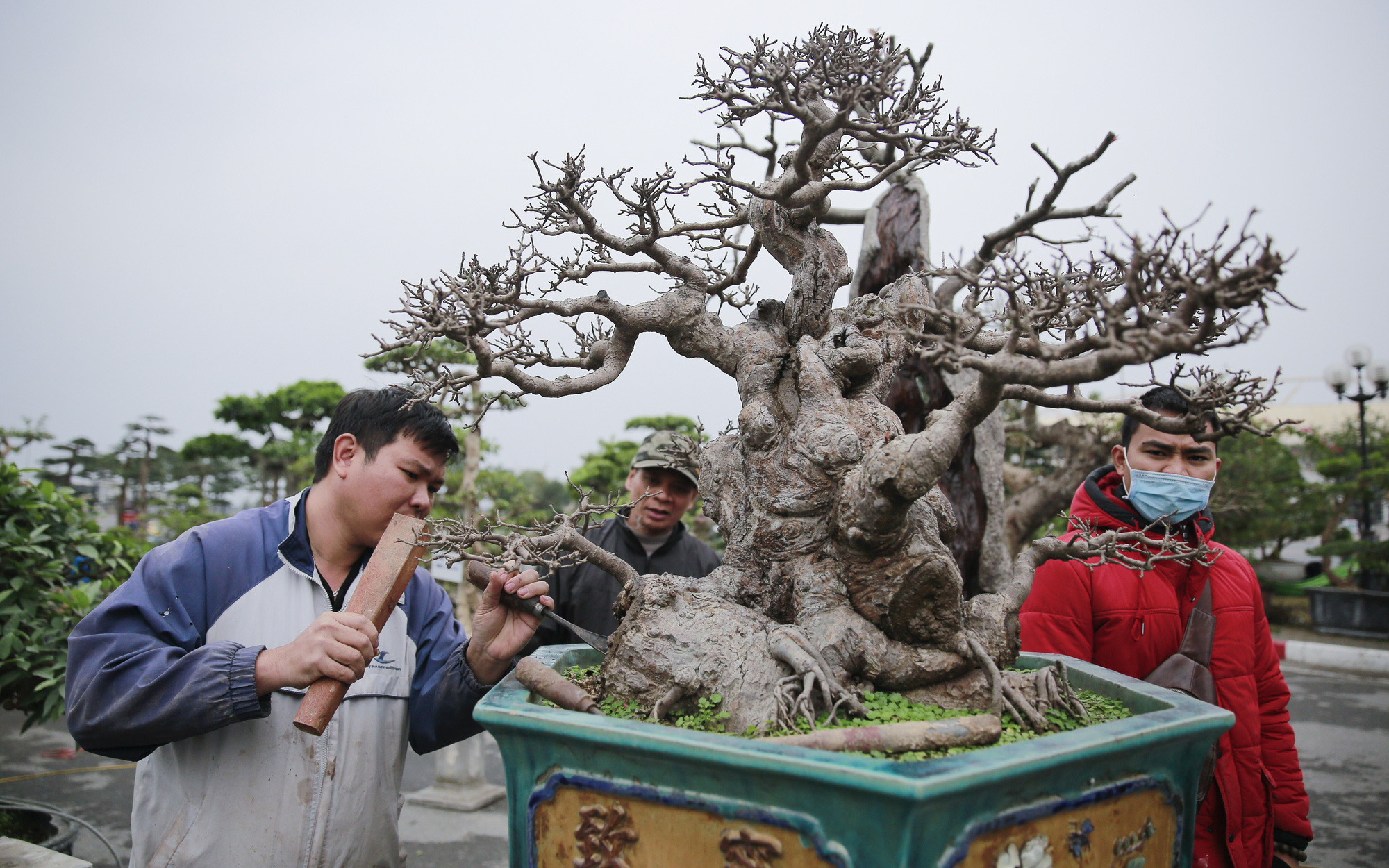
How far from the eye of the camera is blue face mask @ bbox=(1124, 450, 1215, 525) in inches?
74.9

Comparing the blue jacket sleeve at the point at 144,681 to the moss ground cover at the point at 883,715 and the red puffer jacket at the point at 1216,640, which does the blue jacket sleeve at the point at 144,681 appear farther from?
the red puffer jacket at the point at 1216,640

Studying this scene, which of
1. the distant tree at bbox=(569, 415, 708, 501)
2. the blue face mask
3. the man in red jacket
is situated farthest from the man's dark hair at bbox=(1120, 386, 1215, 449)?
the distant tree at bbox=(569, 415, 708, 501)

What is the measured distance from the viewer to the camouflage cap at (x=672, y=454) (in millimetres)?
2115

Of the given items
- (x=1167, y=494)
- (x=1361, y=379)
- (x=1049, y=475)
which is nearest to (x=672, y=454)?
(x=1167, y=494)

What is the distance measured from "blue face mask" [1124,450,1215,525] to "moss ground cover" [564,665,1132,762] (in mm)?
606

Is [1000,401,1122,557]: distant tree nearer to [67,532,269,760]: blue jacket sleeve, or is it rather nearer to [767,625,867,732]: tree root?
[767,625,867,732]: tree root

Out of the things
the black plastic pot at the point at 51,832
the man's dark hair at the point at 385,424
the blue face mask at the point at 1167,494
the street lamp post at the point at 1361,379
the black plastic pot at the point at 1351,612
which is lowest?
the black plastic pot at the point at 51,832

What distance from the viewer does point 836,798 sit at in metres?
0.95

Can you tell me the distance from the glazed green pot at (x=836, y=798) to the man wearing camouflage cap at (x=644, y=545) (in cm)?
147

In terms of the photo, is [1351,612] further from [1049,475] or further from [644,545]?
[644,545]

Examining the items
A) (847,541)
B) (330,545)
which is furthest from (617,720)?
(330,545)

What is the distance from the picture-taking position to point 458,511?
6211 mm

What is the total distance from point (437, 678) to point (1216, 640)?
1837 millimetres

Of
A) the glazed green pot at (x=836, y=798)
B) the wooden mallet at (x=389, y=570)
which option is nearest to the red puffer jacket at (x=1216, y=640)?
the glazed green pot at (x=836, y=798)
